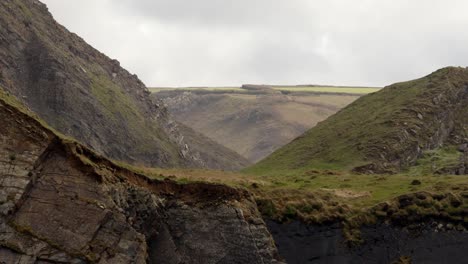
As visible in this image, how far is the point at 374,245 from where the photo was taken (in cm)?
3784

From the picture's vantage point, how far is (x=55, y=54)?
10462 centimetres

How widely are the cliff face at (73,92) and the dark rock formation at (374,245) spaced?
58336 millimetres

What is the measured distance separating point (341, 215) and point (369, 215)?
164 centimetres

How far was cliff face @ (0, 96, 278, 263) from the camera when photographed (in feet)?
102

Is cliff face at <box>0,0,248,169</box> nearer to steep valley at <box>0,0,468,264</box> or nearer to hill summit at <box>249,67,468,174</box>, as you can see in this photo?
hill summit at <box>249,67,468,174</box>

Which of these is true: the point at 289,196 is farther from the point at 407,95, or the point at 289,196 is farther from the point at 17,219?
the point at 407,95

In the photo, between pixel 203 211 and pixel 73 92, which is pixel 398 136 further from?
pixel 73 92

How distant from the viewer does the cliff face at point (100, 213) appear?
102 feet

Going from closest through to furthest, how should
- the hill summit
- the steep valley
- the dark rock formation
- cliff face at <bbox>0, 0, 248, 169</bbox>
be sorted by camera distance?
the steep valley, the dark rock formation, the hill summit, cliff face at <bbox>0, 0, 248, 169</bbox>

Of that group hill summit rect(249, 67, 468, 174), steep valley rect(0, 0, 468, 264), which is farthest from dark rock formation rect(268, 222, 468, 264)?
hill summit rect(249, 67, 468, 174)

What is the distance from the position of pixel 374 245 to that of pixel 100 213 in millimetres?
15665

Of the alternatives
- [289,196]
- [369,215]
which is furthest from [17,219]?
[369,215]

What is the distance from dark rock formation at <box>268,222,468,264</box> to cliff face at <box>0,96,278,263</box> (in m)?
1.85

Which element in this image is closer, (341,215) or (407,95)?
(341,215)
